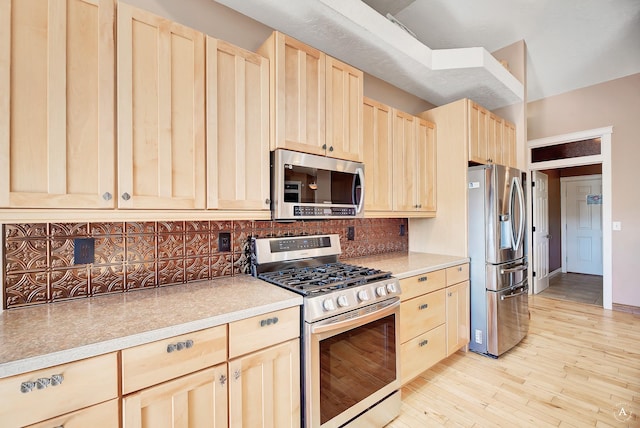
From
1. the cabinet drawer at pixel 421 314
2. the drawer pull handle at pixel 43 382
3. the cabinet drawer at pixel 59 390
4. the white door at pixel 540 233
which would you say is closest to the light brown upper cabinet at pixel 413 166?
the cabinet drawer at pixel 421 314

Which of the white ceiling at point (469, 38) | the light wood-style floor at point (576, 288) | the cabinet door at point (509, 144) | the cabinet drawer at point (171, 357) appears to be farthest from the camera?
the light wood-style floor at point (576, 288)

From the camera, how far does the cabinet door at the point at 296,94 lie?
1.72 metres

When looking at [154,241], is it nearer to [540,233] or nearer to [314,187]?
[314,187]

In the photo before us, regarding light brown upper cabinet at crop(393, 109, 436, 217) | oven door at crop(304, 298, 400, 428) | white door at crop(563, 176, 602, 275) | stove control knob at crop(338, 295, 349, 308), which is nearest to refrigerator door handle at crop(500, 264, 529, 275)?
light brown upper cabinet at crop(393, 109, 436, 217)

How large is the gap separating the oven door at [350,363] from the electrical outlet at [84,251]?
1.17 metres

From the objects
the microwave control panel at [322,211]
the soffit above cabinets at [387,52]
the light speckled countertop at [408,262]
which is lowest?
the light speckled countertop at [408,262]

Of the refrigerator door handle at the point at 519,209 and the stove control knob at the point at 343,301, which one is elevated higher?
the refrigerator door handle at the point at 519,209

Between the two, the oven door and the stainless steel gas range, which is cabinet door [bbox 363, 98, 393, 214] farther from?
the oven door

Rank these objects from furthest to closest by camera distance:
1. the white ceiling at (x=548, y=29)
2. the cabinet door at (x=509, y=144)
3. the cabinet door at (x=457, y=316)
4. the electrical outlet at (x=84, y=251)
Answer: the cabinet door at (x=509, y=144)
the white ceiling at (x=548, y=29)
the cabinet door at (x=457, y=316)
the electrical outlet at (x=84, y=251)

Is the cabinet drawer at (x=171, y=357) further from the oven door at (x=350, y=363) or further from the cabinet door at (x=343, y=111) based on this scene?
the cabinet door at (x=343, y=111)

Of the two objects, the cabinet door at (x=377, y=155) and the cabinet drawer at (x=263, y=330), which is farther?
the cabinet door at (x=377, y=155)

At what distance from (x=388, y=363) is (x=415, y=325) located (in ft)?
1.42

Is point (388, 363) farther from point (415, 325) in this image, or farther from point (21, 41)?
point (21, 41)

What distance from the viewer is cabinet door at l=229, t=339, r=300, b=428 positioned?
48.8 inches
